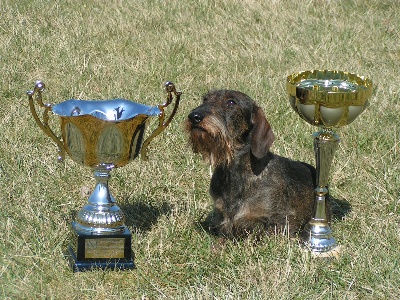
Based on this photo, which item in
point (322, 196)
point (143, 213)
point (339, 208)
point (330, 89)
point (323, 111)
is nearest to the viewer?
point (323, 111)

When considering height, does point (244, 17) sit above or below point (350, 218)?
above

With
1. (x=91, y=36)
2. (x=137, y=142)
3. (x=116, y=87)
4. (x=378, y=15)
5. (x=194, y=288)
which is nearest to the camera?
(x=194, y=288)

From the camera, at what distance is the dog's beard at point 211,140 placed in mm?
4562

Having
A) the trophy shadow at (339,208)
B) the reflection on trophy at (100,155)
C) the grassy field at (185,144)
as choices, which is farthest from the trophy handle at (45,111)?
the trophy shadow at (339,208)

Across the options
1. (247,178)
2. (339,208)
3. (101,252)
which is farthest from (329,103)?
(101,252)

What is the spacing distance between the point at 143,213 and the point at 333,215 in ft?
4.53

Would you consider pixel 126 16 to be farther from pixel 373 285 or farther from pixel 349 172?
pixel 373 285

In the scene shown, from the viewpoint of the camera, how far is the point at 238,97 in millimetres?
4922

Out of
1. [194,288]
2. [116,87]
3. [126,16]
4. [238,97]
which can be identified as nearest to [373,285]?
[194,288]

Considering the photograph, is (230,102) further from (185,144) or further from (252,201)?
(185,144)

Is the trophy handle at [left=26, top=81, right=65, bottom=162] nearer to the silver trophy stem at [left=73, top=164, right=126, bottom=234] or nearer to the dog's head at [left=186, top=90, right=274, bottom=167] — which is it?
the silver trophy stem at [left=73, top=164, right=126, bottom=234]

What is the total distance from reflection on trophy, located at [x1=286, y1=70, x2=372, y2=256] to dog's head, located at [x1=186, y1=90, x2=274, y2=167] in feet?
0.89

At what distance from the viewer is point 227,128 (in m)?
4.79

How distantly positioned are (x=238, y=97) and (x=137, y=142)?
726 millimetres
